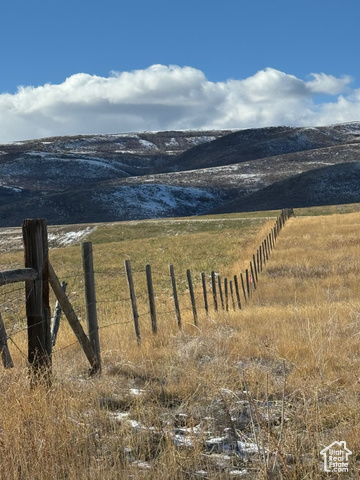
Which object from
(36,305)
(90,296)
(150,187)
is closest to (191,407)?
(36,305)

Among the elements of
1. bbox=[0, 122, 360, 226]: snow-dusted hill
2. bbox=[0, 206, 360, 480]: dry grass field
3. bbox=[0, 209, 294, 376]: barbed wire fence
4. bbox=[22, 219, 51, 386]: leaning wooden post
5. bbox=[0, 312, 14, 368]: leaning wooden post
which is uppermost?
bbox=[0, 122, 360, 226]: snow-dusted hill

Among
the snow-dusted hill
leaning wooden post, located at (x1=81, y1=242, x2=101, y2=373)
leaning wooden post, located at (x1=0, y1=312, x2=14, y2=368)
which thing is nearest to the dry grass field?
leaning wooden post, located at (x1=0, y1=312, x2=14, y2=368)

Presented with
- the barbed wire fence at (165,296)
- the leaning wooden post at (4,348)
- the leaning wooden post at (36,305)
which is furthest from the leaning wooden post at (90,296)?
the barbed wire fence at (165,296)

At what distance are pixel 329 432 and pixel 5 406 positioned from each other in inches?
105

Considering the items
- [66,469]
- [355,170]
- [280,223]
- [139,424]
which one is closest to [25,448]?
[66,469]

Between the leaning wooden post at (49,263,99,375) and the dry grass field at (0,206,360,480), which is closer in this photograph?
the dry grass field at (0,206,360,480)

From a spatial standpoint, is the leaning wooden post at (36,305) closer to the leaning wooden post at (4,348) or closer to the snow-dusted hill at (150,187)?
the leaning wooden post at (4,348)

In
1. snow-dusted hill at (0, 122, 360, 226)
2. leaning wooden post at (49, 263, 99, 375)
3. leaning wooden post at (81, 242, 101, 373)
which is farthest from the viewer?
snow-dusted hill at (0, 122, 360, 226)

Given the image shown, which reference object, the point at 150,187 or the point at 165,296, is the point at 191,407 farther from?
the point at 150,187

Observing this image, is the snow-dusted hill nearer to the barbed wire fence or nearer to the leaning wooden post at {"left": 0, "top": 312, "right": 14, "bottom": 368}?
the barbed wire fence

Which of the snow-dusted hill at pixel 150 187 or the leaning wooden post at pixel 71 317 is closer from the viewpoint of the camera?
the leaning wooden post at pixel 71 317

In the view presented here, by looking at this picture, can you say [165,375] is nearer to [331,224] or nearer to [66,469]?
[66,469]

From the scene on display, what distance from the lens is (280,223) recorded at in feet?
155

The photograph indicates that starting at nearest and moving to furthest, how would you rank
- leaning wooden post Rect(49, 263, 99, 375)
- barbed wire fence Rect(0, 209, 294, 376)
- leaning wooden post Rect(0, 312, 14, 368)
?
leaning wooden post Rect(49, 263, 99, 375)
leaning wooden post Rect(0, 312, 14, 368)
barbed wire fence Rect(0, 209, 294, 376)
